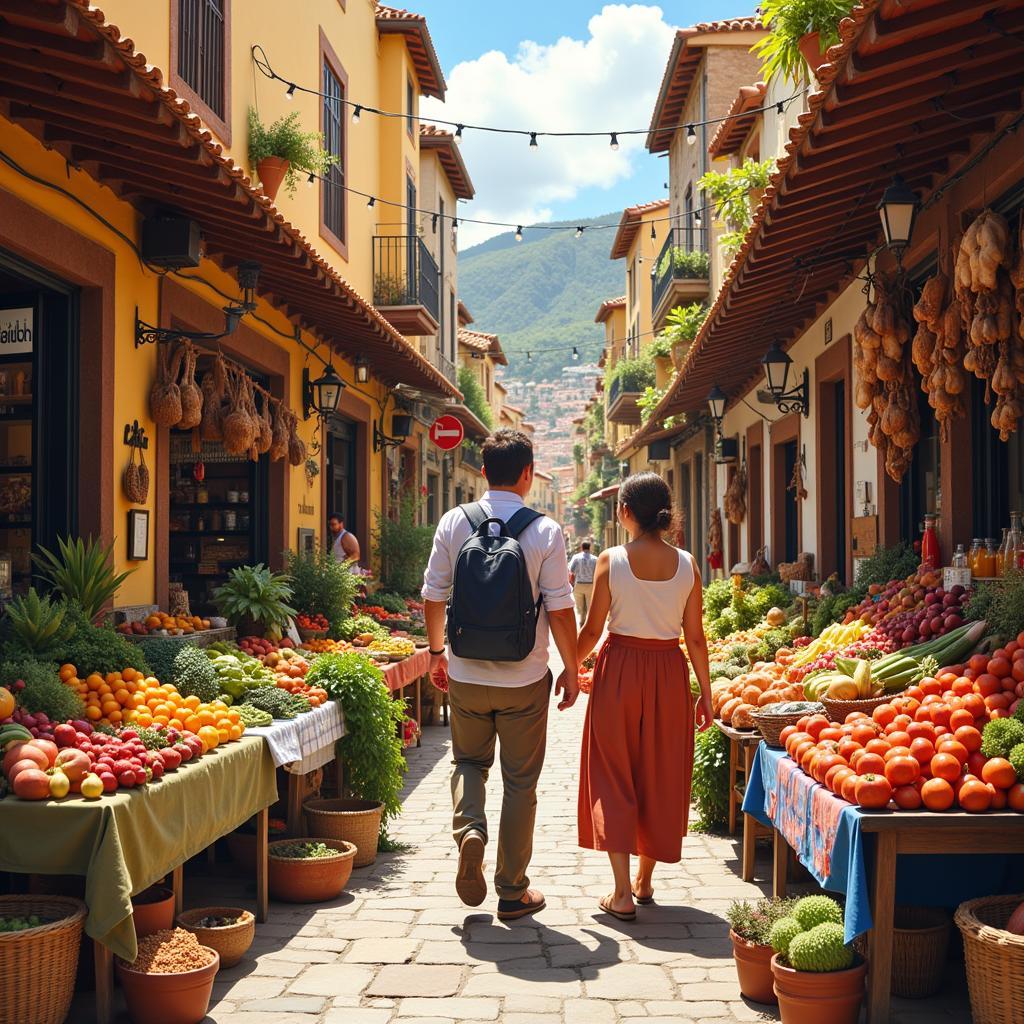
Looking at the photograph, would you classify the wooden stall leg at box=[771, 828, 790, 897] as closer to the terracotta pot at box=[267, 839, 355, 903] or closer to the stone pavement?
the stone pavement

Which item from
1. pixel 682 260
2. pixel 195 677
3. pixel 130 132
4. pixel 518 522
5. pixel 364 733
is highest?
pixel 682 260

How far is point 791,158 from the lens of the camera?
6293mm

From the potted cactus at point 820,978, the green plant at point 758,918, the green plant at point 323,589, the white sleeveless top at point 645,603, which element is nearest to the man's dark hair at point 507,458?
the white sleeveless top at point 645,603

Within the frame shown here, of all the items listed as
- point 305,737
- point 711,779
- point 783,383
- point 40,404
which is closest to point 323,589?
point 40,404

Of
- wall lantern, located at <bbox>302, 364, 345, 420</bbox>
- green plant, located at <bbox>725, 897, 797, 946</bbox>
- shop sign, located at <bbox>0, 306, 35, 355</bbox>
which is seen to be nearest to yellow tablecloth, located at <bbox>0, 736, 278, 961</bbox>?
green plant, located at <bbox>725, 897, 797, 946</bbox>

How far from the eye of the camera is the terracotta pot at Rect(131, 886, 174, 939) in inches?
190

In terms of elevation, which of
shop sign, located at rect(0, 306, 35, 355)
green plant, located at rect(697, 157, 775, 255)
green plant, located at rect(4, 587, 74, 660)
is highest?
green plant, located at rect(697, 157, 775, 255)

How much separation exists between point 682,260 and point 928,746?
731 inches

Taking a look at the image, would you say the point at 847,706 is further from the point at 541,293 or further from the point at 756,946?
the point at 541,293

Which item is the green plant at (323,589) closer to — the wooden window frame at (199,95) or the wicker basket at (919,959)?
the wooden window frame at (199,95)

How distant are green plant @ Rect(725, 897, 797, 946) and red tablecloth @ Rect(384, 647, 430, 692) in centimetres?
451

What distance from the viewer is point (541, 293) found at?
7318 inches

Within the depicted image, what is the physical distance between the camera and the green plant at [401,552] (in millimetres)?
16219

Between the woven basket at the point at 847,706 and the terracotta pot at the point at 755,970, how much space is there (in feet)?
4.55
